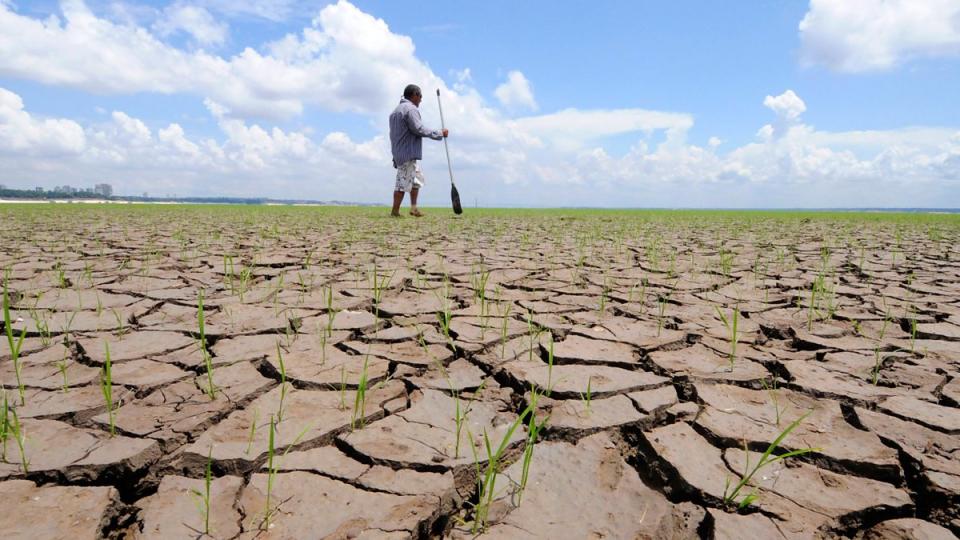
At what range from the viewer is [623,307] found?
252 cm

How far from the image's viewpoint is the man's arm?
6930 millimetres

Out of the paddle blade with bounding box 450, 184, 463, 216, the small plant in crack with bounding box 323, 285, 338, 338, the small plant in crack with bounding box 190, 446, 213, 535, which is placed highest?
the paddle blade with bounding box 450, 184, 463, 216

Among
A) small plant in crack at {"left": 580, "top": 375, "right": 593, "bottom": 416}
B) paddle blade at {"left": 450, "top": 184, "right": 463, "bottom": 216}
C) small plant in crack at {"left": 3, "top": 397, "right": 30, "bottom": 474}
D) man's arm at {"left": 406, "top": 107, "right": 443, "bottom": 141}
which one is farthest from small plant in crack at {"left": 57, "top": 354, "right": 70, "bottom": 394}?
paddle blade at {"left": 450, "top": 184, "right": 463, "bottom": 216}

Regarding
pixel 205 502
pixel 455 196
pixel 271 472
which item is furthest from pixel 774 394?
pixel 455 196

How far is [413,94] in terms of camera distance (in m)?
7.01

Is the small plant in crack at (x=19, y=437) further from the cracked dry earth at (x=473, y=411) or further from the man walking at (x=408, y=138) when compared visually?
the man walking at (x=408, y=138)

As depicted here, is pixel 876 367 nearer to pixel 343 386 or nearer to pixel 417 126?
pixel 343 386

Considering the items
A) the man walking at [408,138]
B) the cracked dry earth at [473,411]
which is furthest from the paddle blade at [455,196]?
the cracked dry earth at [473,411]

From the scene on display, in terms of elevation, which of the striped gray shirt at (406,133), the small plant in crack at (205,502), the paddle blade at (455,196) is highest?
the striped gray shirt at (406,133)

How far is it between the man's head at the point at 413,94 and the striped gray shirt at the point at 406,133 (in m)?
0.05

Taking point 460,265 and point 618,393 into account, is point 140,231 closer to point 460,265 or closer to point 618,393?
point 460,265

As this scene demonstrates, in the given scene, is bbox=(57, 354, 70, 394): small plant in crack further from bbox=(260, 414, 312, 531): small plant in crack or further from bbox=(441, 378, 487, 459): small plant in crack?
bbox=(441, 378, 487, 459): small plant in crack

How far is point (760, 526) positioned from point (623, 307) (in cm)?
160

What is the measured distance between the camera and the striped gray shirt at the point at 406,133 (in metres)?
6.97
